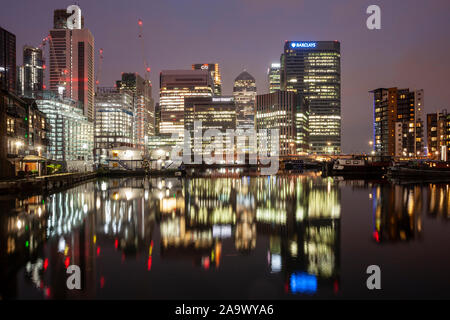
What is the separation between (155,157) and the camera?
9225 centimetres

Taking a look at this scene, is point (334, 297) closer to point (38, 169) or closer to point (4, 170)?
point (4, 170)

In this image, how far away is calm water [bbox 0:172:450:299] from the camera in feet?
35.0

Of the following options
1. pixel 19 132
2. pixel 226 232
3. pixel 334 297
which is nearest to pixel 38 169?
pixel 19 132

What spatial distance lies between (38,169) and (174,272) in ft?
147

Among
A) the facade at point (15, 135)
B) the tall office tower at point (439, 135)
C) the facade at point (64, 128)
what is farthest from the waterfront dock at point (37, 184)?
the tall office tower at point (439, 135)

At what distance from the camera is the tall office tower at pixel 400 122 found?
6225 inches

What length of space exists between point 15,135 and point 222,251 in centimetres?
4334

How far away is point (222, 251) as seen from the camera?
14.7 meters

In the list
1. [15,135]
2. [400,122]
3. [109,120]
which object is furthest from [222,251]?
[109,120]

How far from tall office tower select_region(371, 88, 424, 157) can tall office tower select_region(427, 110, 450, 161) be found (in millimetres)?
9534

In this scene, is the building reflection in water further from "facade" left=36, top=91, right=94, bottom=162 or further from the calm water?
"facade" left=36, top=91, right=94, bottom=162

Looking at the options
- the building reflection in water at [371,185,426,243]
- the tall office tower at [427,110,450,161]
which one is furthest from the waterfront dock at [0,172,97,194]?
the tall office tower at [427,110,450,161]

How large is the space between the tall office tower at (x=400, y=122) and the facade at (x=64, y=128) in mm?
150652

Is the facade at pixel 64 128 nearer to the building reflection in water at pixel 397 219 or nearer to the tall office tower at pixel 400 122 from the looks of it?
the building reflection in water at pixel 397 219
